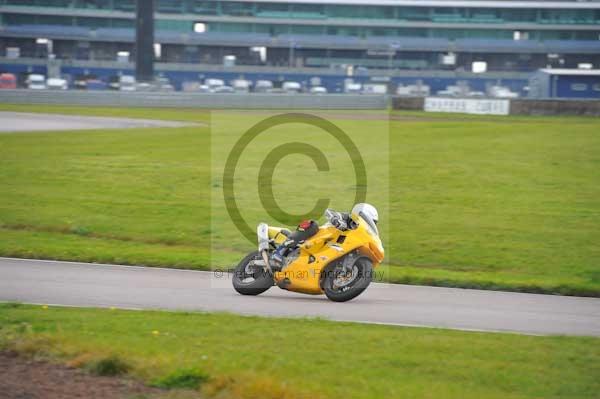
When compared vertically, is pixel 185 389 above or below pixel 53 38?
below

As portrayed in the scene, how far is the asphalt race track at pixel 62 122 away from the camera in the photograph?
35.9 metres

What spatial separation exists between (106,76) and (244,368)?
254 feet

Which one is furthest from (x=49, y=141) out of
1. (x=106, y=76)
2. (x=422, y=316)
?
(x=106, y=76)

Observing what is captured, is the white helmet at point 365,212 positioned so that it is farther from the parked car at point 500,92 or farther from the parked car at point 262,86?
the parked car at point 262,86

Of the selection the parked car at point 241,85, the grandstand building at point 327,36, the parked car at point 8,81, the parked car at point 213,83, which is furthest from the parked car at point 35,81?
the parked car at point 241,85

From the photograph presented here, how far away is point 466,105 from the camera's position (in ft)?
171

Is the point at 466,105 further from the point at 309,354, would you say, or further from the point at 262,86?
the point at 309,354

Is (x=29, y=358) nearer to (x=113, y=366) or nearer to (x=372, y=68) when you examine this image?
(x=113, y=366)

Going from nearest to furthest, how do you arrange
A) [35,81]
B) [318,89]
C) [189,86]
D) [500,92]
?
[35,81]
[500,92]
[189,86]
[318,89]

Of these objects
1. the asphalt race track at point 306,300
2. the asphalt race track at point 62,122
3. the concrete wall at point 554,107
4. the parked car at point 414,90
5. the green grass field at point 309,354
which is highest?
the parked car at point 414,90

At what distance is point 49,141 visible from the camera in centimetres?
3069

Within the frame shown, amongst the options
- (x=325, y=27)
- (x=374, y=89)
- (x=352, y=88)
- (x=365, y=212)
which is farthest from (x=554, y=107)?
(x=325, y=27)

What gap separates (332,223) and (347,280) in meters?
0.86

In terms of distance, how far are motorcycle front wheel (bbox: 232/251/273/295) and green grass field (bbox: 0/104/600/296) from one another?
8.65 ft
